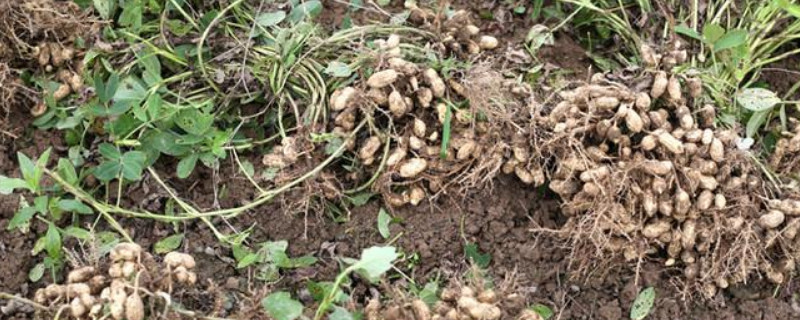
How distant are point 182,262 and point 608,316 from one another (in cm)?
81

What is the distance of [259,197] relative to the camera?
6.82ft

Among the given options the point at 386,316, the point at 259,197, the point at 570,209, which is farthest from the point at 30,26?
the point at 570,209

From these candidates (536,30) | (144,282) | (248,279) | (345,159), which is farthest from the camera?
(536,30)

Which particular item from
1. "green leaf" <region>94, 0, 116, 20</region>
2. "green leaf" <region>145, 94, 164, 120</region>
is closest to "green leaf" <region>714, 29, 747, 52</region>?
"green leaf" <region>145, 94, 164, 120</region>

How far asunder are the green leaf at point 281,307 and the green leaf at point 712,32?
1.02 meters

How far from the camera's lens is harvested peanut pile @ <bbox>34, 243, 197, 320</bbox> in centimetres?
174

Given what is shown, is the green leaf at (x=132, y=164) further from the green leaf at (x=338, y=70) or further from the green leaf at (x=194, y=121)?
the green leaf at (x=338, y=70)

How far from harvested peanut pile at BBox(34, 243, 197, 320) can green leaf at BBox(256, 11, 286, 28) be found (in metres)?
0.58

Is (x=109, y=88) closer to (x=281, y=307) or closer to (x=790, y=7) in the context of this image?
(x=281, y=307)

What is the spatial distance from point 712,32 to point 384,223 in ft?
2.56

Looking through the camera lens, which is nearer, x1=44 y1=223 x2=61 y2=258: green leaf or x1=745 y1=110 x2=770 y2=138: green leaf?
x1=44 y1=223 x2=61 y2=258: green leaf

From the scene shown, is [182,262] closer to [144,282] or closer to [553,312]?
[144,282]

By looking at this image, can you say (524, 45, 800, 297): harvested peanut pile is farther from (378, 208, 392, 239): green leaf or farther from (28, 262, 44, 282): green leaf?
(28, 262, 44, 282): green leaf

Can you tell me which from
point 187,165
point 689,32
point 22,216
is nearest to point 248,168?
point 187,165
